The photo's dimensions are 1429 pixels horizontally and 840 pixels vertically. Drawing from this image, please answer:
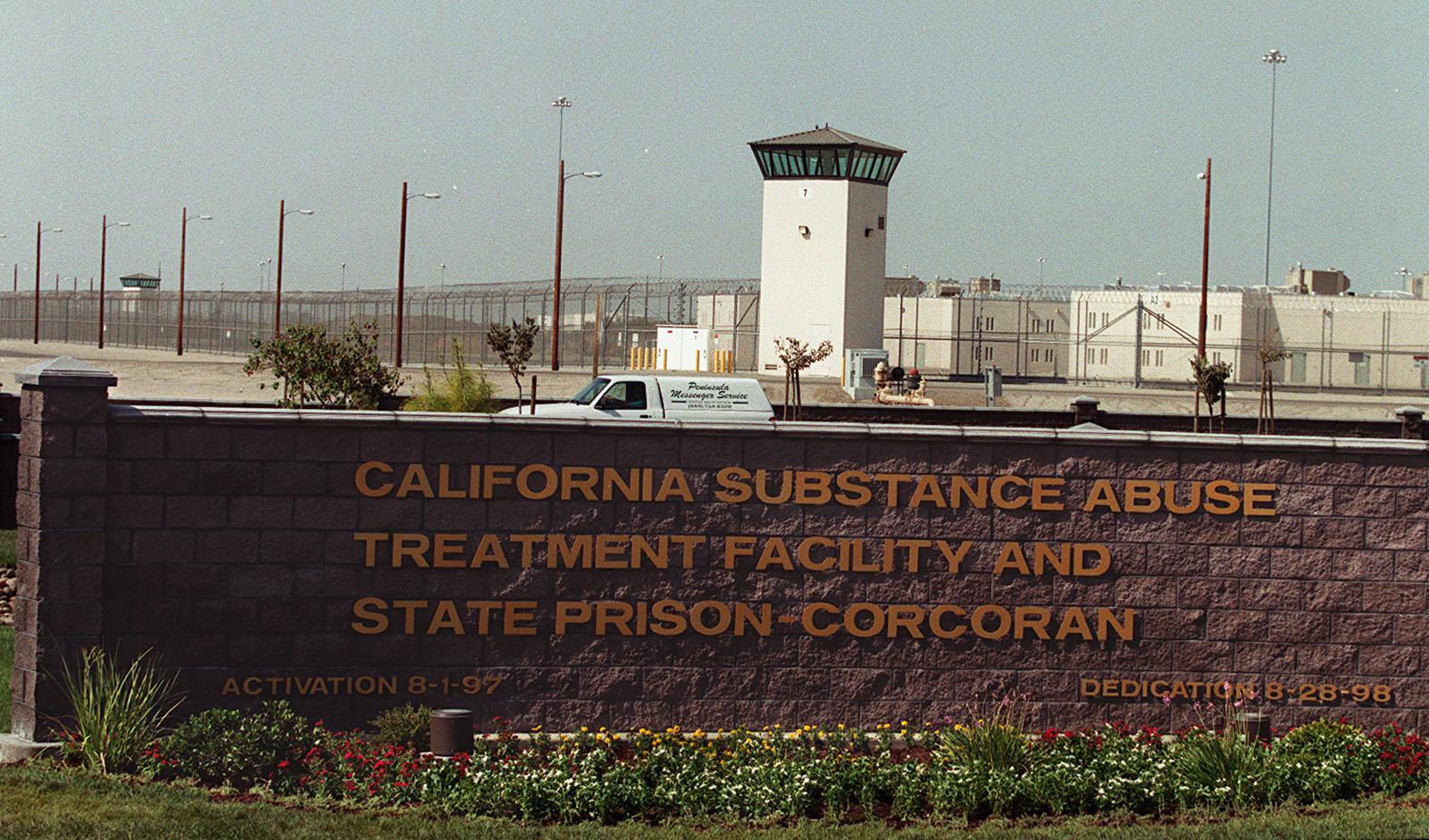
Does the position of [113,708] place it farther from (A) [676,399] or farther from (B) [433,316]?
(B) [433,316]

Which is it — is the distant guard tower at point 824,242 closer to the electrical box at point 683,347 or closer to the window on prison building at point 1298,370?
the electrical box at point 683,347

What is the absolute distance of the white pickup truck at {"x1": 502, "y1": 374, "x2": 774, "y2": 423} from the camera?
1096 inches

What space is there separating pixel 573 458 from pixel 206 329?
6912 centimetres

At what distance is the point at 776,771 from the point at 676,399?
17.8 metres

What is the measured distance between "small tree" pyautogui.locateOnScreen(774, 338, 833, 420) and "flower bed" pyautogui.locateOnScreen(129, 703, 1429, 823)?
2627cm

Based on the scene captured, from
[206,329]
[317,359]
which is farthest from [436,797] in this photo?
[206,329]

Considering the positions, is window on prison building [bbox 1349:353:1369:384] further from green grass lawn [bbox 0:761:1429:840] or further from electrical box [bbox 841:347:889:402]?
green grass lawn [bbox 0:761:1429:840]

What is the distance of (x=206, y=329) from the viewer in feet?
252

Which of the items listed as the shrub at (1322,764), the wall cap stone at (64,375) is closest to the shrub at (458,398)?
the wall cap stone at (64,375)

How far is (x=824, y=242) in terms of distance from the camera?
53.2 meters

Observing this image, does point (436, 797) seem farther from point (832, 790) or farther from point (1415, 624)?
point (1415, 624)

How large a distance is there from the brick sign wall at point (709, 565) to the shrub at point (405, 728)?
302 mm

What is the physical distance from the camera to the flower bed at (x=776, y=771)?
33.5ft

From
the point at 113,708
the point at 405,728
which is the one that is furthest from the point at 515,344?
the point at 113,708
